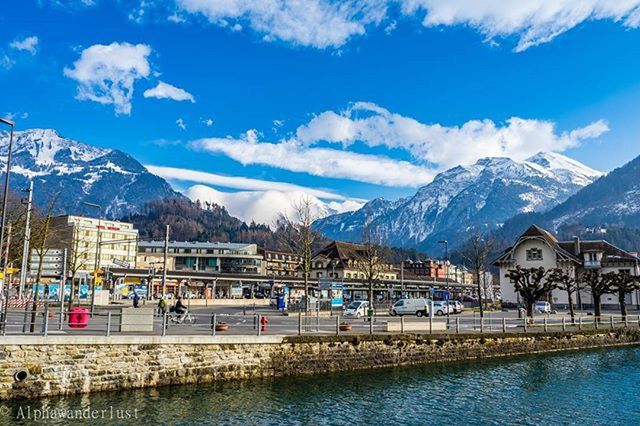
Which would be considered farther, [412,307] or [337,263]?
[337,263]

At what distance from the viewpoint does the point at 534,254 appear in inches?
3118

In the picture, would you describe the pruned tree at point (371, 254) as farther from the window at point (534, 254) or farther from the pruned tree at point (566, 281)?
the window at point (534, 254)

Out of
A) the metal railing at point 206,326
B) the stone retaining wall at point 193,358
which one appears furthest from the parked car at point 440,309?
the stone retaining wall at point 193,358

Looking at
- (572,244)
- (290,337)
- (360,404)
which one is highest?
(572,244)

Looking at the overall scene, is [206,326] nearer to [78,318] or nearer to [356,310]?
[78,318]

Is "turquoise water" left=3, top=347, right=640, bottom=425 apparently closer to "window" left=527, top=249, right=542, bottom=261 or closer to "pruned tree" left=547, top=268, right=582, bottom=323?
"pruned tree" left=547, top=268, right=582, bottom=323

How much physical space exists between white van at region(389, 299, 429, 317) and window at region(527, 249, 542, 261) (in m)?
35.2

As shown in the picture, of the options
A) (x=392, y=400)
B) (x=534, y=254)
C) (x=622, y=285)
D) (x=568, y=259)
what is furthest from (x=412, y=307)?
(x=534, y=254)

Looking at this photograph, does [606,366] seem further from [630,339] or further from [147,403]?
[147,403]

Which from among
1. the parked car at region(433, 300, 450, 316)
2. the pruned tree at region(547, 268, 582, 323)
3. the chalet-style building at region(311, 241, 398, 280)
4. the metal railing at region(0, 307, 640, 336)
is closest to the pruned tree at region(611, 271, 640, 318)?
the pruned tree at region(547, 268, 582, 323)

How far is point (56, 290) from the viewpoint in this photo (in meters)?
64.8

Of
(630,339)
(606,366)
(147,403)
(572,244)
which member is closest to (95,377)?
(147,403)

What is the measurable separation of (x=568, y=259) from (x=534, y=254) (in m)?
5.25

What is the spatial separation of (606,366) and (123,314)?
27.7m
